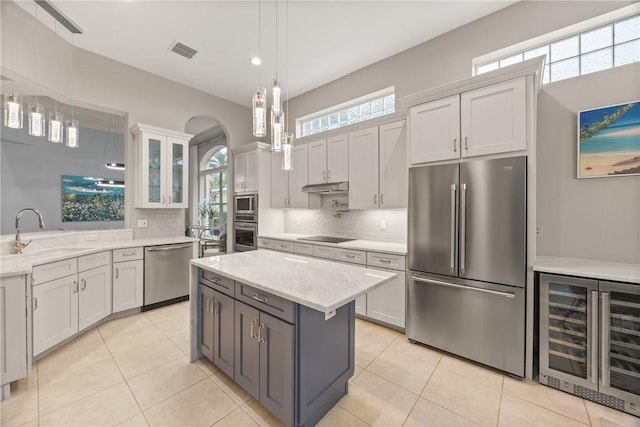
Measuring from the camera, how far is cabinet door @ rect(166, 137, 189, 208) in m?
3.96

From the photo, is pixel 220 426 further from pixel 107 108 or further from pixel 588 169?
pixel 107 108

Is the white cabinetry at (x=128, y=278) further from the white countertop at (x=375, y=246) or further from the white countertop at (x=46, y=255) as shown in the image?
the white countertop at (x=375, y=246)

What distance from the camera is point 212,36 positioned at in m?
3.17

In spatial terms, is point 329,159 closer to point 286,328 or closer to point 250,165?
point 250,165

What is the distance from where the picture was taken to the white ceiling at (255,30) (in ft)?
8.83

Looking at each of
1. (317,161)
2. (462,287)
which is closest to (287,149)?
(462,287)

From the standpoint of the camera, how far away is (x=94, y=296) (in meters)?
2.95

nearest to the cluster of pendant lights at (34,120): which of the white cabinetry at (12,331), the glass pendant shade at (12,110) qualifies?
the glass pendant shade at (12,110)

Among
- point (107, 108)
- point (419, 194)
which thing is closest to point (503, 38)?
point (419, 194)

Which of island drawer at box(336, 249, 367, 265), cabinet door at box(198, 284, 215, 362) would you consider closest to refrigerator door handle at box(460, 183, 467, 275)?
island drawer at box(336, 249, 367, 265)

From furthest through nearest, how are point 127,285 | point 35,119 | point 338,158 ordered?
point 338,158 → point 127,285 → point 35,119

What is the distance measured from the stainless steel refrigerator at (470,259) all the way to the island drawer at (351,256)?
614mm

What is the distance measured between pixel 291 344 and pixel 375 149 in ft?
8.54

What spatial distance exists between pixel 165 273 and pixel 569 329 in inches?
173
